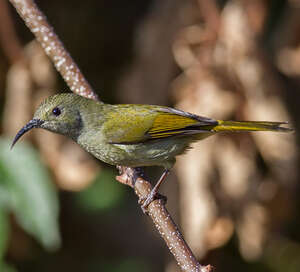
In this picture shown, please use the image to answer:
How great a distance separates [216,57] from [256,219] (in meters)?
1.29

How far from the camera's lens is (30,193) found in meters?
3.13

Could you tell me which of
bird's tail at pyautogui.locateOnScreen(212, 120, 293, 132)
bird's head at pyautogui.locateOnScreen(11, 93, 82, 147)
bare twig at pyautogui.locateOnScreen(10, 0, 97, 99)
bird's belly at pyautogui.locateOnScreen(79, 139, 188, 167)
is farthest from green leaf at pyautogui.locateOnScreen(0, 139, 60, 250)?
bird's tail at pyautogui.locateOnScreen(212, 120, 293, 132)

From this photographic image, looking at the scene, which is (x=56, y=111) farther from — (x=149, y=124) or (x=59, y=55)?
(x=149, y=124)

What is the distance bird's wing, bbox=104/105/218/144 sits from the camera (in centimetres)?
350

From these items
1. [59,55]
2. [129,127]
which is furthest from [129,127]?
[59,55]

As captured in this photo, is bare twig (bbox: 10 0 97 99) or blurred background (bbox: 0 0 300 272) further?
blurred background (bbox: 0 0 300 272)

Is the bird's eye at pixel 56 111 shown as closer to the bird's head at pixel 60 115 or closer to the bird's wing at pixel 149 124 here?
the bird's head at pixel 60 115

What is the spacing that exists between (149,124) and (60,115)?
1.85ft

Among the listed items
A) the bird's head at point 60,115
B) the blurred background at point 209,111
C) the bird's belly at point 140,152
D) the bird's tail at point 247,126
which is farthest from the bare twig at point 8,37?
the bird's tail at point 247,126

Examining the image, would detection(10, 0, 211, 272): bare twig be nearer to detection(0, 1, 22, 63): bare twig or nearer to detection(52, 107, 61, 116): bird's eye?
detection(52, 107, 61, 116): bird's eye

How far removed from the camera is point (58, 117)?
3.38 meters

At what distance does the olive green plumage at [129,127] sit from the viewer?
338 cm

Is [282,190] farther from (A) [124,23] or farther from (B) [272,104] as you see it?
(A) [124,23]

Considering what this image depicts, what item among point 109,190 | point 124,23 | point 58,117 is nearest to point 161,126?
point 58,117
